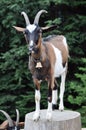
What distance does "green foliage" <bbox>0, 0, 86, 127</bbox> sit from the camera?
7457 millimetres

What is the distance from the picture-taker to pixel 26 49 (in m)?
7.32

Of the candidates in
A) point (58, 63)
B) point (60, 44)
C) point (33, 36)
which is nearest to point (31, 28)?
point (33, 36)

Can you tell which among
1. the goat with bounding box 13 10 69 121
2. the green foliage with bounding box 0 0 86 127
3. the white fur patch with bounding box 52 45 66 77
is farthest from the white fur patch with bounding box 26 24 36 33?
the green foliage with bounding box 0 0 86 127

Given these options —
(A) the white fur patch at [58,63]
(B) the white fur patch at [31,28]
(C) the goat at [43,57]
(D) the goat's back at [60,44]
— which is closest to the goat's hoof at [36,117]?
(C) the goat at [43,57]

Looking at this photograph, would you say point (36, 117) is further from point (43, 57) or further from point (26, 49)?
point (26, 49)

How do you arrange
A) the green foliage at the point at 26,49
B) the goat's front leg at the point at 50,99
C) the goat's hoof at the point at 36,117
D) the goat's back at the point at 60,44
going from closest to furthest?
the goat's front leg at the point at 50,99
the goat's hoof at the point at 36,117
the goat's back at the point at 60,44
the green foliage at the point at 26,49

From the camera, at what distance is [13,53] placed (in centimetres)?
764

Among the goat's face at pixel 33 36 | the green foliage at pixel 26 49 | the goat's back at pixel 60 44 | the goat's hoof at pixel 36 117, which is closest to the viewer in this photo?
the goat's face at pixel 33 36

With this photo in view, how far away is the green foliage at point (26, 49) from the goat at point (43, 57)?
3.54 m

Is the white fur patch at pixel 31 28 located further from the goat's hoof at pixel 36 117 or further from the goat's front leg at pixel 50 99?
the goat's hoof at pixel 36 117

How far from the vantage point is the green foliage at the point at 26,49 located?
746cm

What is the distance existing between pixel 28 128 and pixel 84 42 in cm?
453

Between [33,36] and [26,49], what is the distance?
424cm

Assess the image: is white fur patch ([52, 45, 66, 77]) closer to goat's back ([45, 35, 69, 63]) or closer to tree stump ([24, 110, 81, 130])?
goat's back ([45, 35, 69, 63])
